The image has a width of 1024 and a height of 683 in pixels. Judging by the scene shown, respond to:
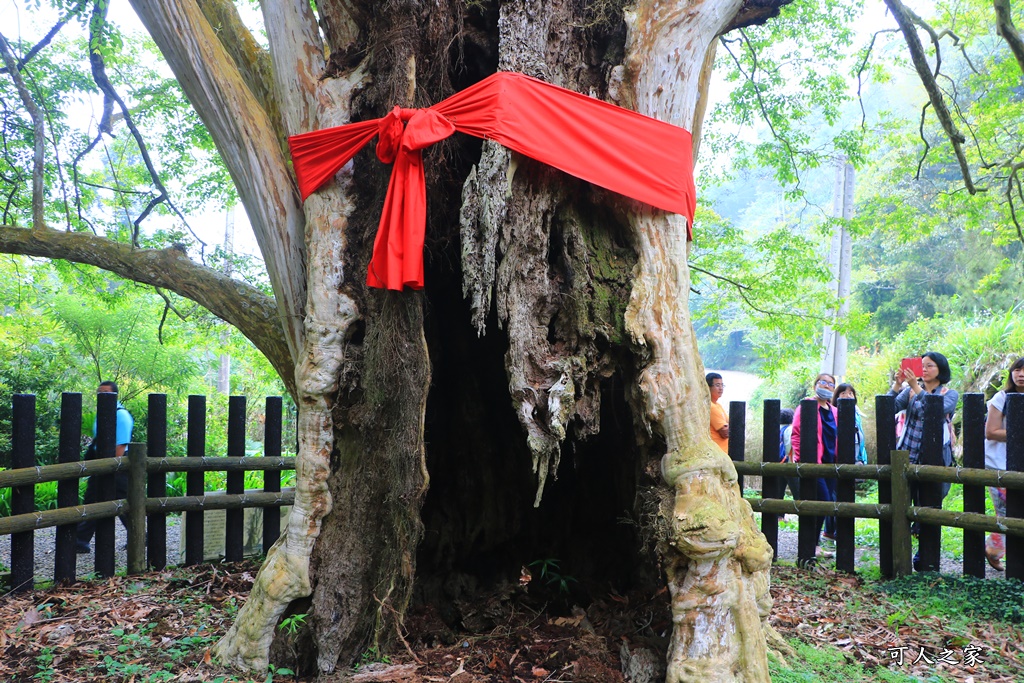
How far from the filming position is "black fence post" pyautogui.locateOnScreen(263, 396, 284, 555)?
6.20 metres

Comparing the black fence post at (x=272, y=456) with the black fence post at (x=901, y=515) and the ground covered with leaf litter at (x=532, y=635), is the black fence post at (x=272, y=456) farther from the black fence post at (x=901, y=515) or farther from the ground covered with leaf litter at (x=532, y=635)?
the black fence post at (x=901, y=515)

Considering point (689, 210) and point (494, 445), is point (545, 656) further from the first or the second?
point (689, 210)

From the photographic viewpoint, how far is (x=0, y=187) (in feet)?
27.1

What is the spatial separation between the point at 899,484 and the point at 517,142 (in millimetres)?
4495

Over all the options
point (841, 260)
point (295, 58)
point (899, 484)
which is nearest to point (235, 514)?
point (295, 58)

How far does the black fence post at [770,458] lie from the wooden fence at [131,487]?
415 cm

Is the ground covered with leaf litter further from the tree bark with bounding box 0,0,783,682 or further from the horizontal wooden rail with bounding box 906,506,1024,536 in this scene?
the horizontal wooden rail with bounding box 906,506,1024,536

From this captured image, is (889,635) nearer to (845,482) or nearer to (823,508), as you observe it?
(823,508)

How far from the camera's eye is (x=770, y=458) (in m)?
6.49

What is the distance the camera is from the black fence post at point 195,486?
6035mm

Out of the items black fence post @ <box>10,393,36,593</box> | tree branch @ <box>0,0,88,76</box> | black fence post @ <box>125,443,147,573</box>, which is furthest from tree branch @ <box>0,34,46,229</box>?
black fence post @ <box>125,443,147,573</box>

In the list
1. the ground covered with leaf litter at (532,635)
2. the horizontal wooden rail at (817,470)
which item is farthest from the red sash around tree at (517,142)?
the horizontal wooden rail at (817,470)

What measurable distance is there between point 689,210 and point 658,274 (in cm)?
51

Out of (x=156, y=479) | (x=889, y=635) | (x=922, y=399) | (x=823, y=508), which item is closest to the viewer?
(x=889, y=635)
